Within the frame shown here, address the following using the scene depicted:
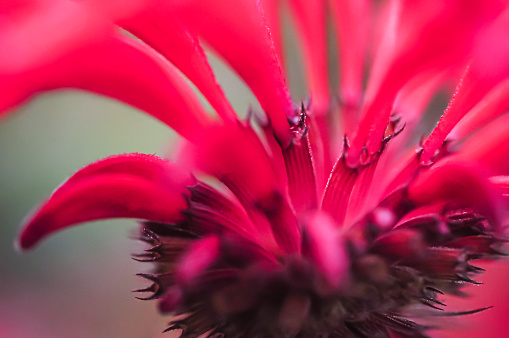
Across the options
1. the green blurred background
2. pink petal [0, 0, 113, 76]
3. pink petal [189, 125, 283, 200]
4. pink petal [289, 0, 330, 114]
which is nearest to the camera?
pink petal [0, 0, 113, 76]

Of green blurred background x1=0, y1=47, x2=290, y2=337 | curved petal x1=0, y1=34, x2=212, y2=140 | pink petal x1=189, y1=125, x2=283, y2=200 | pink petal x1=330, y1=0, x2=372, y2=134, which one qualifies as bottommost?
pink petal x1=189, y1=125, x2=283, y2=200

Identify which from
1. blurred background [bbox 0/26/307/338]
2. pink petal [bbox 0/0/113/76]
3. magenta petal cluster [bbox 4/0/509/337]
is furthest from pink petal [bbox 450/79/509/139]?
blurred background [bbox 0/26/307/338]

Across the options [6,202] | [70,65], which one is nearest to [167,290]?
[70,65]

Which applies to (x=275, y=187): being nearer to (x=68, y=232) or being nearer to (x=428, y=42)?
(x=428, y=42)

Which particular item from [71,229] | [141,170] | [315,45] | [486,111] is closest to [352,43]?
[315,45]

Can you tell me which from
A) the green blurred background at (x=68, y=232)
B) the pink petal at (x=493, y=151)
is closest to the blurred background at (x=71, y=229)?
the green blurred background at (x=68, y=232)

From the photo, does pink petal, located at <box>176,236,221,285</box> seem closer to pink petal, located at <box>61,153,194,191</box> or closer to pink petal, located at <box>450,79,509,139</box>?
pink petal, located at <box>61,153,194,191</box>
